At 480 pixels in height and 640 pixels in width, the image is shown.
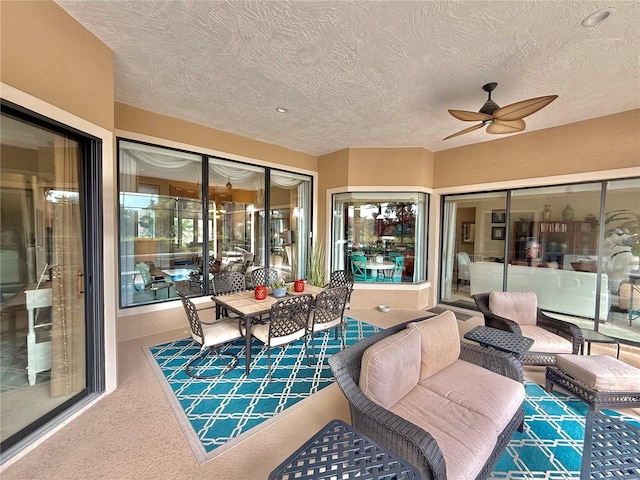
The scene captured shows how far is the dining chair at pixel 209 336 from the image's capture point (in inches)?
109

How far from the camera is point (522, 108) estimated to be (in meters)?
2.45

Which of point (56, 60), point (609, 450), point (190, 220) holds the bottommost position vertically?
point (609, 450)

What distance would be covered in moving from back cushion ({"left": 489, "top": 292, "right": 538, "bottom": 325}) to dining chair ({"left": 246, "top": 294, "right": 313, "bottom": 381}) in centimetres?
242

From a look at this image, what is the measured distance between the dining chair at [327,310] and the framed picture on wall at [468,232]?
11.3 feet

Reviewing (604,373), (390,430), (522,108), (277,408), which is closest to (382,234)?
(522,108)

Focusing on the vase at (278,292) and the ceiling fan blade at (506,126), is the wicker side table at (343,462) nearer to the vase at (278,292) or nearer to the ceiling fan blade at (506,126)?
the vase at (278,292)

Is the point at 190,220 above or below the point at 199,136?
below

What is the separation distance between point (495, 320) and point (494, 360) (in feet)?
3.87

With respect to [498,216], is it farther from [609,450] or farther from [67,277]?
[67,277]

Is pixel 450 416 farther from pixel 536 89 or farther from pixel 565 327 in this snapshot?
pixel 536 89

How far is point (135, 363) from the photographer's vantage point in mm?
3094

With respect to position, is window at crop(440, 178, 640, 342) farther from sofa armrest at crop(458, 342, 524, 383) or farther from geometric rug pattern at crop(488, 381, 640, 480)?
sofa armrest at crop(458, 342, 524, 383)

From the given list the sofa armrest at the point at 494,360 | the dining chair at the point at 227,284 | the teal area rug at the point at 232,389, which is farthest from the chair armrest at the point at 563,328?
the dining chair at the point at 227,284

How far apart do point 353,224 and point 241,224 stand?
7.69ft
